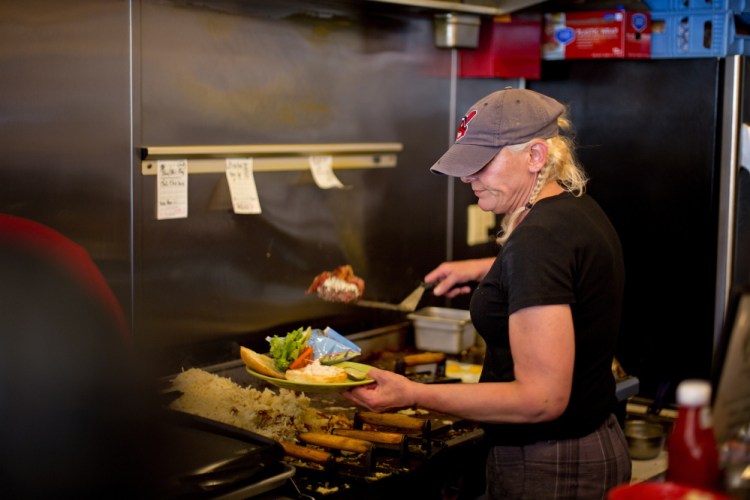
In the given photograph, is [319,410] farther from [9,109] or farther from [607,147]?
[607,147]

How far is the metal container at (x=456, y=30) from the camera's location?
Result: 430 cm

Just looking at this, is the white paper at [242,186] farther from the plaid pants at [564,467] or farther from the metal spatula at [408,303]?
the plaid pants at [564,467]

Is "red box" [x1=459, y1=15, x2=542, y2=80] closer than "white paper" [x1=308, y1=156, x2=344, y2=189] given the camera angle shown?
No

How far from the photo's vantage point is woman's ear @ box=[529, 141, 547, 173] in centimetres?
243

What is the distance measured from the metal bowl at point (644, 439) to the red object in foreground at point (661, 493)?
7.73ft

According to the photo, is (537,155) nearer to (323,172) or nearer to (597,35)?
(323,172)

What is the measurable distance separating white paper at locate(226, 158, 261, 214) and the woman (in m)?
1.16

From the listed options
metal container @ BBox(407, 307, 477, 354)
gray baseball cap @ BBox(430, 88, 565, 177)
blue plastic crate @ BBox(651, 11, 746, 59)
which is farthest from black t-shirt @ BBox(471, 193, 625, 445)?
blue plastic crate @ BBox(651, 11, 746, 59)

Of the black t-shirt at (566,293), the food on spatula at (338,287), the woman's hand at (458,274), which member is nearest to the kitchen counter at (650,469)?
the woman's hand at (458,274)

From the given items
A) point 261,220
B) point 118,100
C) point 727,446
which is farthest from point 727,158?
point 727,446

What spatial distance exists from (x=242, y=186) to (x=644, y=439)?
180 centimetres

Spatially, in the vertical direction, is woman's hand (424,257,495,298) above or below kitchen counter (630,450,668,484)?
above

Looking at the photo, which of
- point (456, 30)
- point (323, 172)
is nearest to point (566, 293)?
point (323, 172)

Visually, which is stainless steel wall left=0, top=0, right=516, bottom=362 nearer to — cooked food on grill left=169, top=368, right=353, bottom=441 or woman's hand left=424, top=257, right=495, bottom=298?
cooked food on grill left=169, top=368, right=353, bottom=441
